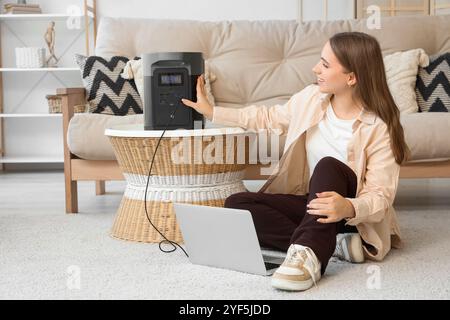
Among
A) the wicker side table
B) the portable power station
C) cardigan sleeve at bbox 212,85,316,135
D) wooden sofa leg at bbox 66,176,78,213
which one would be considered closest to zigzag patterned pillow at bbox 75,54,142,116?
wooden sofa leg at bbox 66,176,78,213

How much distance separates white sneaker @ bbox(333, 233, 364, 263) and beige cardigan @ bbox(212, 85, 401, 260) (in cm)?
2

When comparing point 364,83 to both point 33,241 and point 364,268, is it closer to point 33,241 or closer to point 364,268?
point 364,268

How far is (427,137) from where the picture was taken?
100 inches

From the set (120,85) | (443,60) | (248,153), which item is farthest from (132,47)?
(443,60)

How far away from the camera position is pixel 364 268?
181 cm

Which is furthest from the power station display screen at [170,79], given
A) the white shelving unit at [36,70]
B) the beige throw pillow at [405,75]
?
the white shelving unit at [36,70]

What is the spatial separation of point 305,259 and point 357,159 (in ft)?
1.19

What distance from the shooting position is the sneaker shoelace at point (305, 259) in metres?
1.60

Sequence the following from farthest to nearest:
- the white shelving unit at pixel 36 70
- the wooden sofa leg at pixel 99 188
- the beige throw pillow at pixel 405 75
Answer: the white shelving unit at pixel 36 70, the wooden sofa leg at pixel 99 188, the beige throw pillow at pixel 405 75

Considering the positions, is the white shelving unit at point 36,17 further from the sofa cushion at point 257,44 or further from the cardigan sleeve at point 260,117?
the cardigan sleeve at point 260,117

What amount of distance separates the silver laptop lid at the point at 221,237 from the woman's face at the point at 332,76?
44 centimetres

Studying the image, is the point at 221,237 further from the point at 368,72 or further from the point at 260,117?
the point at 368,72

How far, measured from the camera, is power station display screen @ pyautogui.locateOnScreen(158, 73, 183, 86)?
2055 millimetres
